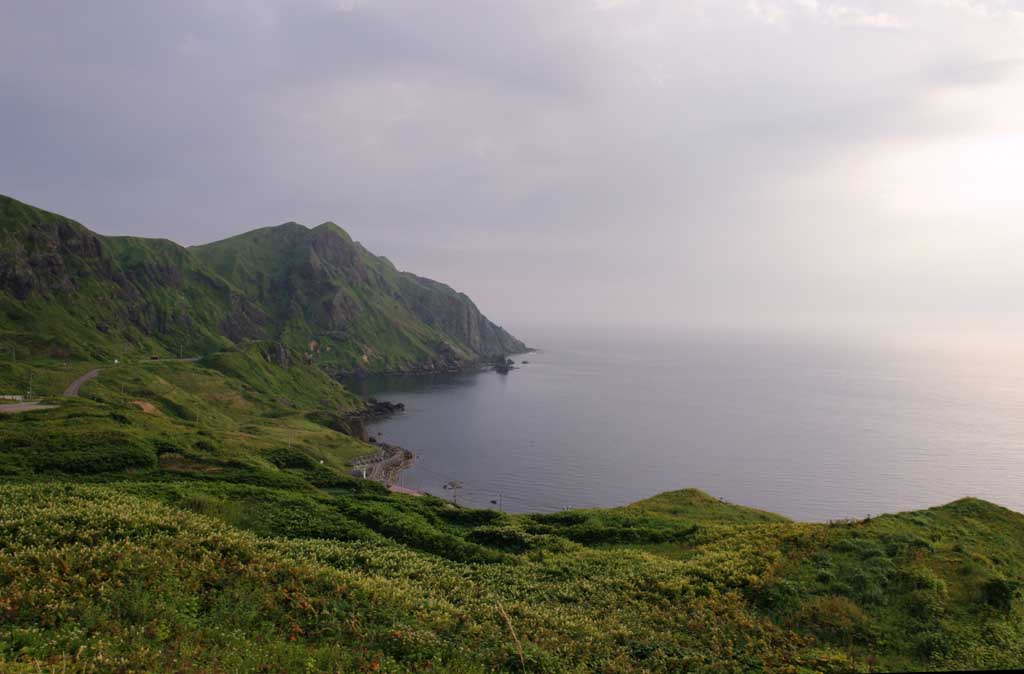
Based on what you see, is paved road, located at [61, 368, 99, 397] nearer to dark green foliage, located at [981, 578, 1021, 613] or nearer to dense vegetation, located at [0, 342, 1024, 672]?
dense vegetation, located at [0, 342, 1024, 672]

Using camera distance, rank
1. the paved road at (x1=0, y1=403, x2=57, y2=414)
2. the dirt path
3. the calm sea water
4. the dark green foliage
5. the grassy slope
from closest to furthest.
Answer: the dark green foliage
the paved road at (x1=0, y1=403, x2=57, y2=414)
the calm sea water
the dirt path
the grassy slope

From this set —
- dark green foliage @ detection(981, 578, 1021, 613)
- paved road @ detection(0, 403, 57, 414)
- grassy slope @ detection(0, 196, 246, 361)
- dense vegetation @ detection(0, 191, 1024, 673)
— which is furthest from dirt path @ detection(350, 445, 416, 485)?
dark green foliage @ detection(981, 578, 1021, 613)

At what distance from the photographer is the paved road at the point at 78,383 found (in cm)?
9216

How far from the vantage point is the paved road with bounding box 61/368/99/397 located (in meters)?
92.2

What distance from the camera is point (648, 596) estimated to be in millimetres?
24844

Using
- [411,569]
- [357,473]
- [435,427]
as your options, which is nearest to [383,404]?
[435,427]

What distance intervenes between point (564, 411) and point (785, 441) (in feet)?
231

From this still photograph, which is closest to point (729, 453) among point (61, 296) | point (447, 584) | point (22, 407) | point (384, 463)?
point (384, 463)

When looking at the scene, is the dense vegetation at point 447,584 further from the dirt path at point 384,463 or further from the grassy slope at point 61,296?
the grassy slope at point 61,296

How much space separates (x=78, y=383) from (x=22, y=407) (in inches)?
1905

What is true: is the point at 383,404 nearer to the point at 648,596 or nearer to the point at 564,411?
the point at 564,411

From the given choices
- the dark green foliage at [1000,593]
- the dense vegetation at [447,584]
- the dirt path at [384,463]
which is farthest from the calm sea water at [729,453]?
the dark green foliage at [1000,593]

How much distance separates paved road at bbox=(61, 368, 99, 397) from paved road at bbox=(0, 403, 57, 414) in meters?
32.7

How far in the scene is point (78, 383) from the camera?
330 ft
